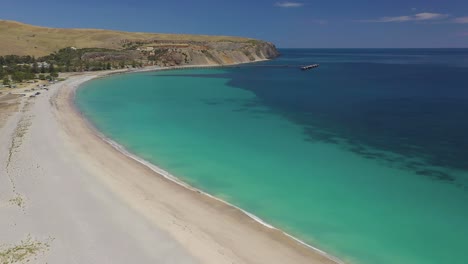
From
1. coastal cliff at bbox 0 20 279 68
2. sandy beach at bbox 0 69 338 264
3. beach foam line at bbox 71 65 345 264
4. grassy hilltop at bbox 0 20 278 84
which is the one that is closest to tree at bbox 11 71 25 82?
grassy hilltop at bbox 0 20 278 84

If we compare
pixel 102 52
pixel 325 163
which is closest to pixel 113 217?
pixel 325 163

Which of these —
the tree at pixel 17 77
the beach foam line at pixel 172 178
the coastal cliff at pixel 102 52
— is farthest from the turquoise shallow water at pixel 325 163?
the coastal cliff at pixel 102 52

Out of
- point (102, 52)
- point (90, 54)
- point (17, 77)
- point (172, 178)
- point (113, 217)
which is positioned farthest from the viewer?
point (102, 52)

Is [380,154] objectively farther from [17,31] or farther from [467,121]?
[17,31]

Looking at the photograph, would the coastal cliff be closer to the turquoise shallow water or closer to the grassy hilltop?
the grassy hilltop

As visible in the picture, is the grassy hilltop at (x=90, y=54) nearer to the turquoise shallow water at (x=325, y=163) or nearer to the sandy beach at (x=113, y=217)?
the turquoise shallow water at (x=325, y=163)

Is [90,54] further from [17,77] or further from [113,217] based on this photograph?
[113,217]

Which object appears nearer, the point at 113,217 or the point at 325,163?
the point at 113,217
